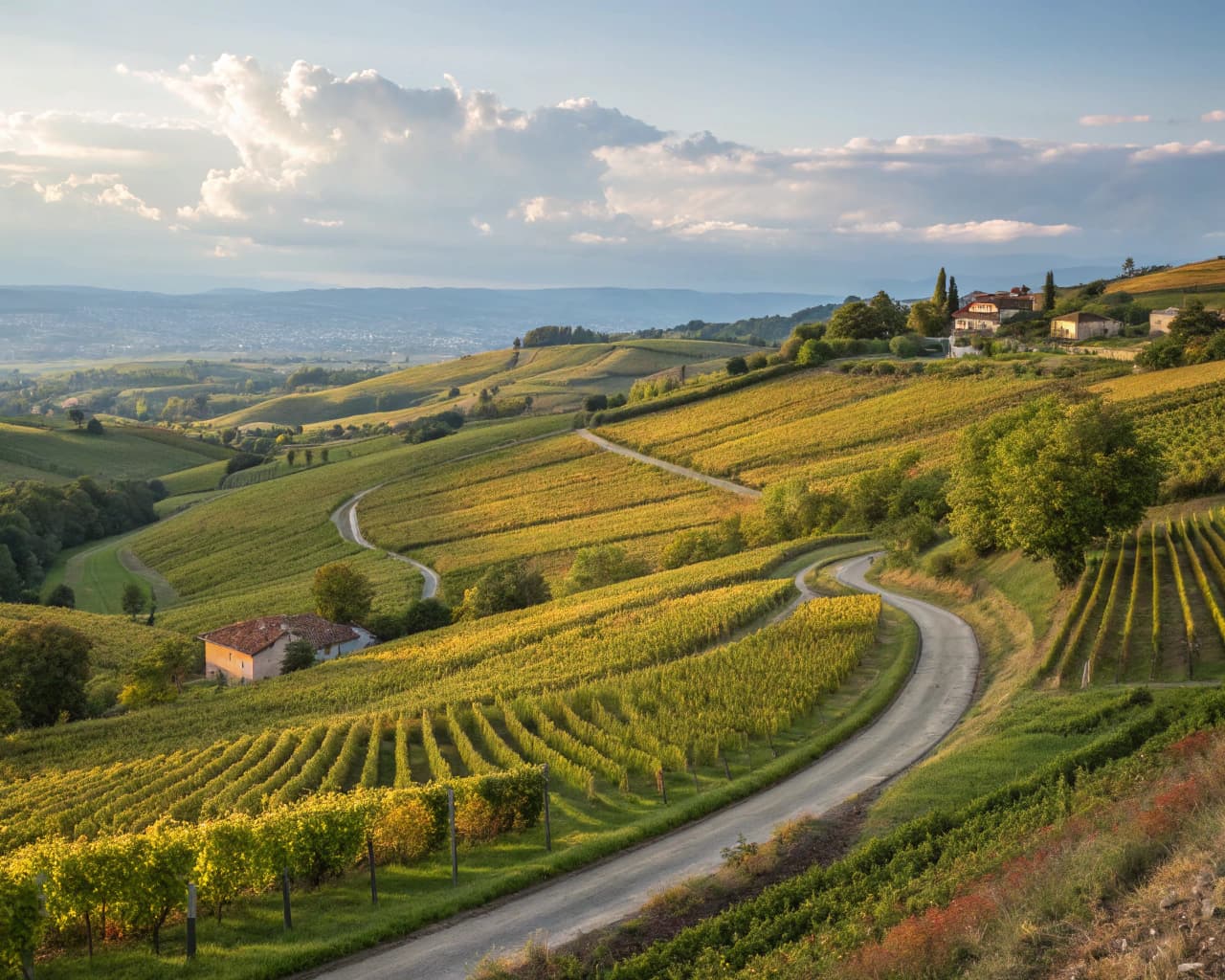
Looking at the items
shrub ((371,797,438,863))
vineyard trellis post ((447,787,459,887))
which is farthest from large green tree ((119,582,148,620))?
vineyard trellis post ((447,787,459,887))

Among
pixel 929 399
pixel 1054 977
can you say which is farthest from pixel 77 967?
pixel 929 399

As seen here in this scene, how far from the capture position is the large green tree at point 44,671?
4575 cm

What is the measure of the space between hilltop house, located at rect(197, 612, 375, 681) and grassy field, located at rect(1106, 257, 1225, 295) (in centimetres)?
13548

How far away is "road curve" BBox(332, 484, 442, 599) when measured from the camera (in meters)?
82.1

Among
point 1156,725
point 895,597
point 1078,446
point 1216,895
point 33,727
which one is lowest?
point 33,727

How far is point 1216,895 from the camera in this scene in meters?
11.4

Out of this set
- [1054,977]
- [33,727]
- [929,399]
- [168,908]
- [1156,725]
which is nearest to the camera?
[1054,977]

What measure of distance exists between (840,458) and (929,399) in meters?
17.3

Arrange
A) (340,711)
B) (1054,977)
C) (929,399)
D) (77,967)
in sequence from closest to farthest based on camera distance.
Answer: (1054,977)
(77,967)
(340,711)
(929,399)

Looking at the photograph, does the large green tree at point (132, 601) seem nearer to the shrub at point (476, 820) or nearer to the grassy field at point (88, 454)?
the shrub at point (476, 820)

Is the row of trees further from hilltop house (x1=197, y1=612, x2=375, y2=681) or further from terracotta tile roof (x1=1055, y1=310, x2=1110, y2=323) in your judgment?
terracotta tile roof (x1=1055, y1=310, x2=1110, y2=323)

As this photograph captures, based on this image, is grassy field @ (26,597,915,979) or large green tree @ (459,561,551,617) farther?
large green tree @ (459,561,551,617)

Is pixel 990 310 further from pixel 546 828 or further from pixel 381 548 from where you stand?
pixel 546 828

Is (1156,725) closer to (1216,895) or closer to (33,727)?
(1216,895)
